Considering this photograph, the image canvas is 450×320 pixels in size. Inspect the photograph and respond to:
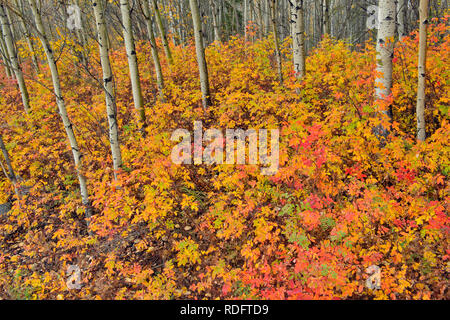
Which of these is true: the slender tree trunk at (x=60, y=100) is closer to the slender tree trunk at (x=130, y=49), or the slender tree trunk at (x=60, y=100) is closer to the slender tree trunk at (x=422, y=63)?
the slender tree trunk at (x=130, y=49)

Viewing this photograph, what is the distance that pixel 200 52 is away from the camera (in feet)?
23.5

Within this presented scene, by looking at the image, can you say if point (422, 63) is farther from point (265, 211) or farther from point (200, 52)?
point (200, 52)

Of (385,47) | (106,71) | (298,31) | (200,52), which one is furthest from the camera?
(200,52)

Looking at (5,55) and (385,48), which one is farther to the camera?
(5,55)

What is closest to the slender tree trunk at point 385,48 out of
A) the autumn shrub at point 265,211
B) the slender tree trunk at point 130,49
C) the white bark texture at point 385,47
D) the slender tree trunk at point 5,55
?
the white bark texture at point 385,47

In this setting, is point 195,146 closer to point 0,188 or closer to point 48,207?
point 48,207

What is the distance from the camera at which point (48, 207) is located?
644 centimetres

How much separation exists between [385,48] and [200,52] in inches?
177

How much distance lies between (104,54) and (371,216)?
5.64 m

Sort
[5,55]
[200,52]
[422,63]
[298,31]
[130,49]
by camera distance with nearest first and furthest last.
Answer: [422,63]
[5,55]
[130,49]
[298,31]
[200,52]

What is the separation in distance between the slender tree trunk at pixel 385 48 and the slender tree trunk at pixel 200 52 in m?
4.30

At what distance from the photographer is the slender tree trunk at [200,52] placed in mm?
6906

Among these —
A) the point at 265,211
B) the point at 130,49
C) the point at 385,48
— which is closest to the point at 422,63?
the point at 385,48

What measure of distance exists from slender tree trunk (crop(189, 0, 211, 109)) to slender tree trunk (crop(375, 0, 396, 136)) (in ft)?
14.1
